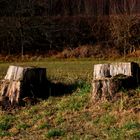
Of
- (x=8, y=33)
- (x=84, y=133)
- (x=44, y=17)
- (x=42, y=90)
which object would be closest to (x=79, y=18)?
(x=44, y=17)

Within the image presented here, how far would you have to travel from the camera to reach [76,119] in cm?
967

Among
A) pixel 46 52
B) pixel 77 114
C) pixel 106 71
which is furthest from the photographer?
pixel 46 52

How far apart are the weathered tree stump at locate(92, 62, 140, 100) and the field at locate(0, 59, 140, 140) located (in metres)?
0.17

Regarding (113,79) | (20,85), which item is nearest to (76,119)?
(113,79)

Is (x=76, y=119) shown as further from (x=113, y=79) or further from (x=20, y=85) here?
(x=20, y=85)

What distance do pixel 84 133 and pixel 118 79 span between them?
5.75ft

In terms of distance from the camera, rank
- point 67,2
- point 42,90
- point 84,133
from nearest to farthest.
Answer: point 84,133 → point 42,90 → point 67,2

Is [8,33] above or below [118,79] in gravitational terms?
above

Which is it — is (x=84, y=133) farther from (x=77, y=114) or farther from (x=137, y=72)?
(x=137, y=72)

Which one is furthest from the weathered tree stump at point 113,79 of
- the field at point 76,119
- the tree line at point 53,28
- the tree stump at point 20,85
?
the tree line at point 53,28

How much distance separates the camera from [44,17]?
132ft

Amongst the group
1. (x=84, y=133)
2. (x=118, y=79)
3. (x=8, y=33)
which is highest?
(x=8, y=33)

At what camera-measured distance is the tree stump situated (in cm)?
1109

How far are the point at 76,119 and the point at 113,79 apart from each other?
3.75 feet
